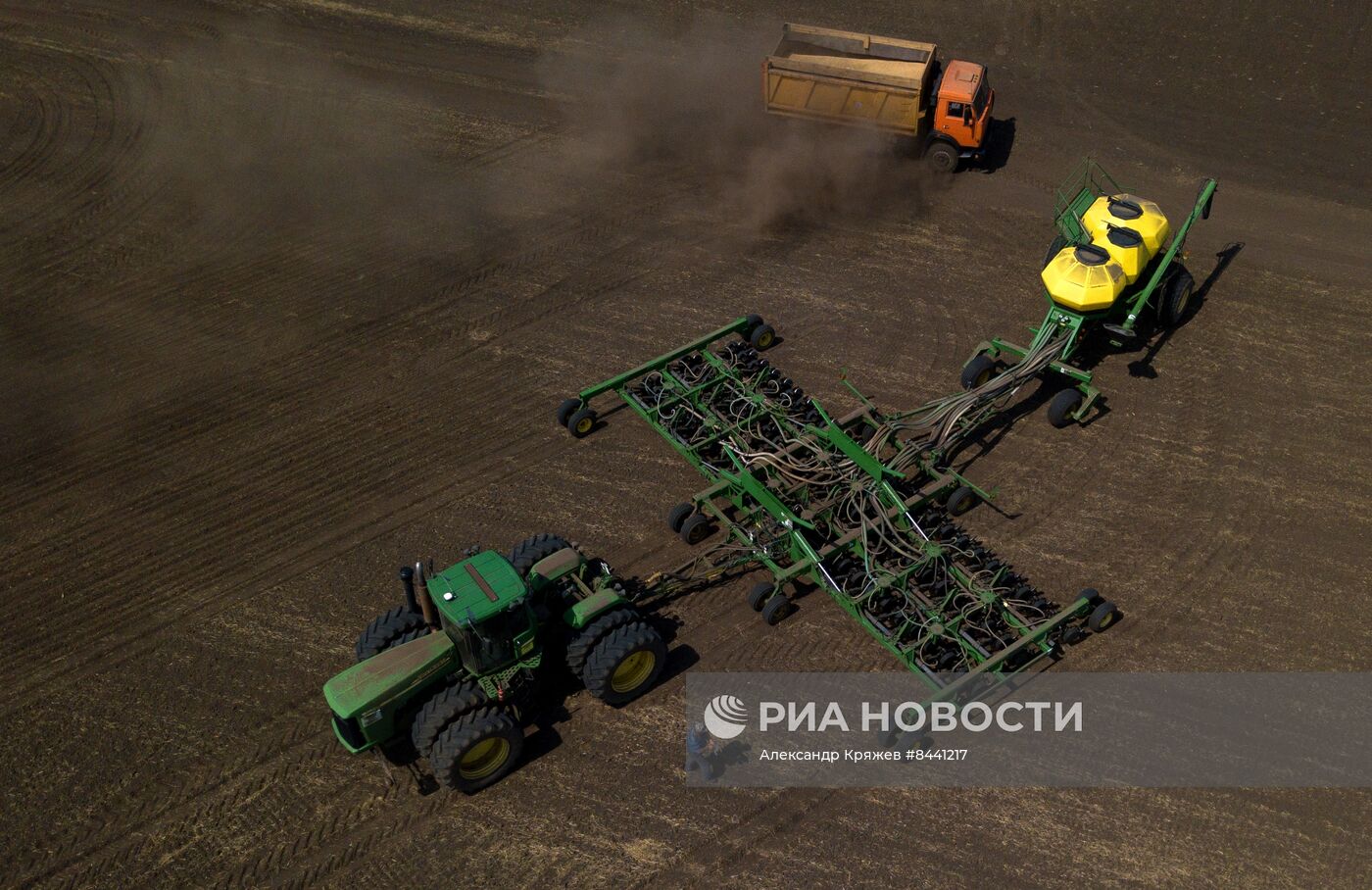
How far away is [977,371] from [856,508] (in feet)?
14.5

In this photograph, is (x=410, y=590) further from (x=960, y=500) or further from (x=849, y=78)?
(x=849, y=78)

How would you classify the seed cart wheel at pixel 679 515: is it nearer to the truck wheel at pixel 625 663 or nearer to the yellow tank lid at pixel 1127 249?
the truck wheel at pixel 625 663

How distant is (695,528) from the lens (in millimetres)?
17016

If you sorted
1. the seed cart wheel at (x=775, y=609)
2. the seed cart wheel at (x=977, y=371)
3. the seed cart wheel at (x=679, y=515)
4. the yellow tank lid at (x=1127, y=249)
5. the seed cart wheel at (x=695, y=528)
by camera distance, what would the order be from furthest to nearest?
1. the seed cart wheel at (x=977, y=371)
2. the yellow tank lid at (x=1127, y=249)
3. the seed cart wheel at (x=679, y=515)
4. the seed cart wheel at (x=695, y=528)
5. the seed cart wheel at (x=775, y=609)

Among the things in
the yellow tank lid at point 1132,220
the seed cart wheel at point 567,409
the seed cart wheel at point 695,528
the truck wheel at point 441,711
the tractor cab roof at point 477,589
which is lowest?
the truck wheel at point 441,711

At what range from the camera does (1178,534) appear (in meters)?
17.4

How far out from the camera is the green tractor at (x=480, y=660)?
1362 centimetres

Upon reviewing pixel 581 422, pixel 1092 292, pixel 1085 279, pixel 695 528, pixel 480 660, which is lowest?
pixel 480 660

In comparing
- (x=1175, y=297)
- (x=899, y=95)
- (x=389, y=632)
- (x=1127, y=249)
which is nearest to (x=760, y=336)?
(x=1127, y=249)

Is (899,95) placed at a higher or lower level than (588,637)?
higher

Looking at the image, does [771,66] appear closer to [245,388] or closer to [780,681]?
[245,388]

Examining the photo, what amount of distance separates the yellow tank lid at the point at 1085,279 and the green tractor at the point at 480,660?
941 centimetres

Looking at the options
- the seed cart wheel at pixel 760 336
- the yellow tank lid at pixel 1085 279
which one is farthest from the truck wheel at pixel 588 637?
the yellow tank lid at pixel 1085 279

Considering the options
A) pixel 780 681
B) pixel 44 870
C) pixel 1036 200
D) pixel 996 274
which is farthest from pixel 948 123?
pixel 44 870
